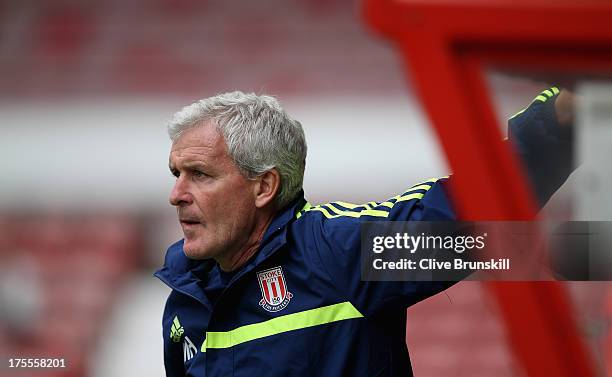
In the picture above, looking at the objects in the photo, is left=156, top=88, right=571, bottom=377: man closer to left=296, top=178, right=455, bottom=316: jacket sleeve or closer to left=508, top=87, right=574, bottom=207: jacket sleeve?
left=296, top=178, right=455, bottom=316: jacket sleeve

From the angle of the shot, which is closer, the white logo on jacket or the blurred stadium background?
the white logo on jacket

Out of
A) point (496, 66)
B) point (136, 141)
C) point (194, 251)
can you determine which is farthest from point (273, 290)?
point (136, 141)

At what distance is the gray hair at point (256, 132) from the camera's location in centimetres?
161

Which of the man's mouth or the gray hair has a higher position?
the gray hair

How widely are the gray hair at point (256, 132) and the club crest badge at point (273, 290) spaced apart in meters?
0.16

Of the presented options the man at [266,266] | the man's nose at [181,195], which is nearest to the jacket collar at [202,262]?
the man at [266,266]

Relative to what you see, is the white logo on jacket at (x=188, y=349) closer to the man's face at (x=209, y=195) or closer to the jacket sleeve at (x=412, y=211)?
the man's face at (x=209, y=195)

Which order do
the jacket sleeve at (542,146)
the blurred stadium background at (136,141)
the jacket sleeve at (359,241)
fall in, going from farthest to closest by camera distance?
the blurred stadium background at (136,141) → the jacket sleeve at (359,241) → the jacket sleeve at (542,146)

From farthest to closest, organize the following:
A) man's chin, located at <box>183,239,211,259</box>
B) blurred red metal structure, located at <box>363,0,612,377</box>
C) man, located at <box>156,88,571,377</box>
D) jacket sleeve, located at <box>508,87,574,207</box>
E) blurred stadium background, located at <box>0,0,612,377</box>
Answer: blurred stadium background, located at <box>0,0,612,377</box> < man's chin, located at <box>183,239,211,259</box> < man, located at <box>156,88,571,377</box> < jacket sleeve, located at <box>508,87,574,207</box> < blurred red metal structure, located at <box>363,0,612,377</box>

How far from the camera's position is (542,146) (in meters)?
0.96

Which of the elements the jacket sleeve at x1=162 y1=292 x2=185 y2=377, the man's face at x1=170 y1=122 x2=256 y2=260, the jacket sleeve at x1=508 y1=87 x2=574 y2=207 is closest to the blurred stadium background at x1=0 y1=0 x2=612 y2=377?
the jacket sleeve at x1=162 y1=292 x2=185 y2=377

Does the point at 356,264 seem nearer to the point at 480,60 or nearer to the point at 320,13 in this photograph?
the point at 480,60

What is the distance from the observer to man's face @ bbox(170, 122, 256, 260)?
5.29ft

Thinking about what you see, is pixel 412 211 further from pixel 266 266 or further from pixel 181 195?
pixel 181 195
